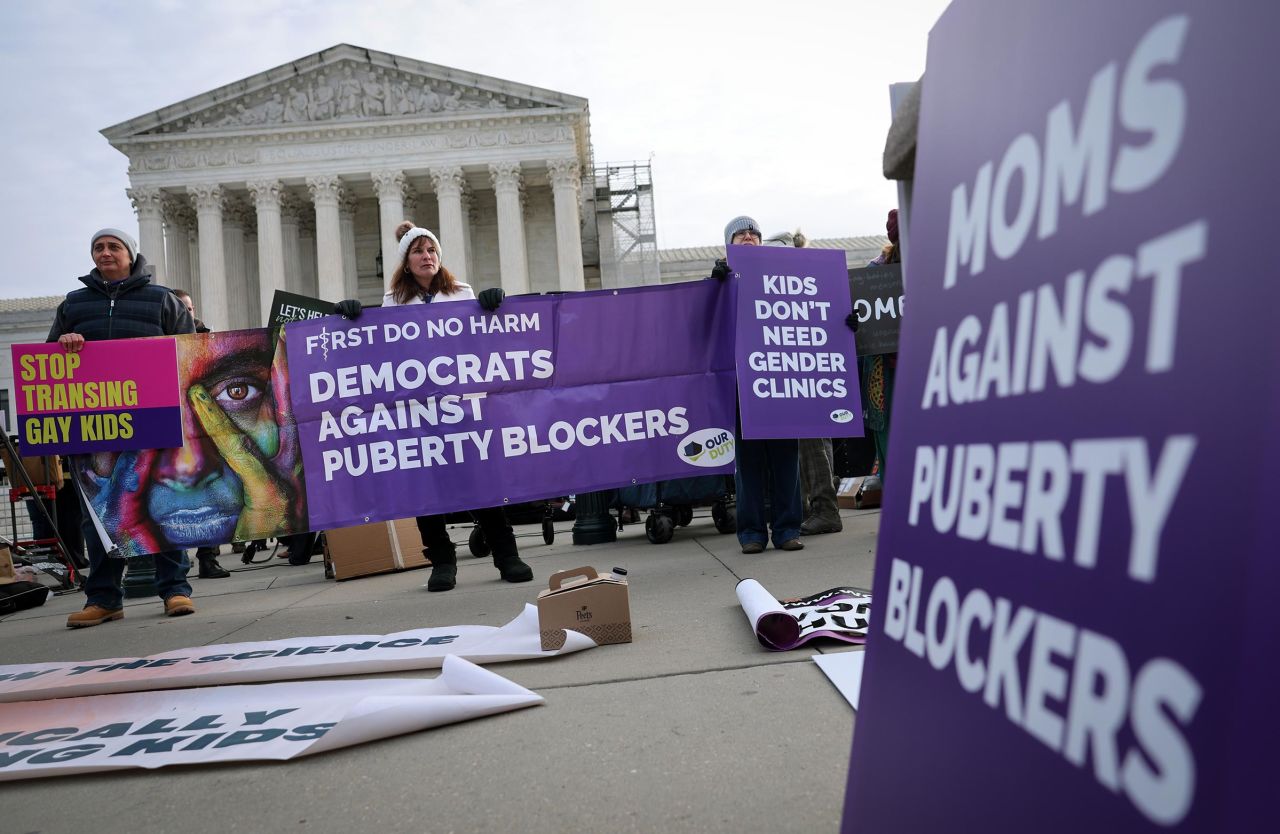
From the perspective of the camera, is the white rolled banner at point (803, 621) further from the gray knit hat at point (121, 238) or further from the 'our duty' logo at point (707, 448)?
the gray knit hat at point (121, 238)

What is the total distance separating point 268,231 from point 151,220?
14.7 feet

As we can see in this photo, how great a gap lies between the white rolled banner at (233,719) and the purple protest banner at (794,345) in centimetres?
269

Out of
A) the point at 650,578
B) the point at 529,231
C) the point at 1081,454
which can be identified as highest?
the point at 529,231

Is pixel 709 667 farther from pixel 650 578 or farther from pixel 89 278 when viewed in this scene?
pixel 89 278

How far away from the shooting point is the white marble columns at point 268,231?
36188 millimetres

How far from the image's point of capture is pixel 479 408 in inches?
176

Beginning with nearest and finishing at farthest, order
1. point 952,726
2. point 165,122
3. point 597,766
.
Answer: point 952,726, point 597,766, point 165,122

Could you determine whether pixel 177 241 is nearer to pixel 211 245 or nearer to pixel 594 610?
pixel 211 245

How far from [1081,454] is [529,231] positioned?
41.4 m

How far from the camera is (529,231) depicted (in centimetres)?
4084

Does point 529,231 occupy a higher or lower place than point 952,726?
higher

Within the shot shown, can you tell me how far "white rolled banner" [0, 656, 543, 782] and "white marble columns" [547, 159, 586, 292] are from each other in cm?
3483

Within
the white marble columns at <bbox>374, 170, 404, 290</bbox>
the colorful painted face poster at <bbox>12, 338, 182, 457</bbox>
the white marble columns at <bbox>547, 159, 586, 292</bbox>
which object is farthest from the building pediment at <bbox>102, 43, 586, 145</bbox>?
the colorful painted face poster at <bbox>12, 338, 182, 457</bbox>

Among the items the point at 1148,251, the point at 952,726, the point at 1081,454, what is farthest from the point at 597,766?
the point at 1148,251
